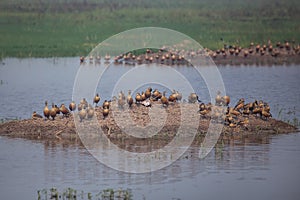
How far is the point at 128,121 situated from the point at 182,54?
18.4 meters

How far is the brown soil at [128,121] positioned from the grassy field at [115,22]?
1897 cm

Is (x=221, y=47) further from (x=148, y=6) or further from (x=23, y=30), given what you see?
(x=148, y=6)

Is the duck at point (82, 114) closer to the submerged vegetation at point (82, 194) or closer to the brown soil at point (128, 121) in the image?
the brown soil at point (128, 121)

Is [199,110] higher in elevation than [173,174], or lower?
higher

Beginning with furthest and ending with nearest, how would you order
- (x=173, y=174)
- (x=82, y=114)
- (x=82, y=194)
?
(x=82, y=114) < (x=173, y=174) < (x=82, y=194)

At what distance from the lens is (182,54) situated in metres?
38.9

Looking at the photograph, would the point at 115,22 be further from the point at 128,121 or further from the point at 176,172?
the point at 176,172

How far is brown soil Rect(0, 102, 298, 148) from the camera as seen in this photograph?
2053 cm

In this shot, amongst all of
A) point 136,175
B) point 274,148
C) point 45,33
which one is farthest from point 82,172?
point 45,33

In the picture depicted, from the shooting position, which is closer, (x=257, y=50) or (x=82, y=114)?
(x=82, y=114)

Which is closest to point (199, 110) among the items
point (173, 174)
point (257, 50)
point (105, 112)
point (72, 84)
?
point (105, 112)

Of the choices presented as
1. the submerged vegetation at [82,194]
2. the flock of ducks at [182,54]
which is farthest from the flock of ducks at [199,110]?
the flock of ducks at [182,54]

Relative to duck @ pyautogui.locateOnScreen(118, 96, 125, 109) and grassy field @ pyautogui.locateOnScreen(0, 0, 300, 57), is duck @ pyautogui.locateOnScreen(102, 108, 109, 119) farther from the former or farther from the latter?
grassy field @ pyautogui.locateOnScreen(0, 0, 300, 57)

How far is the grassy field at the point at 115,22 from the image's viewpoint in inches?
1683
